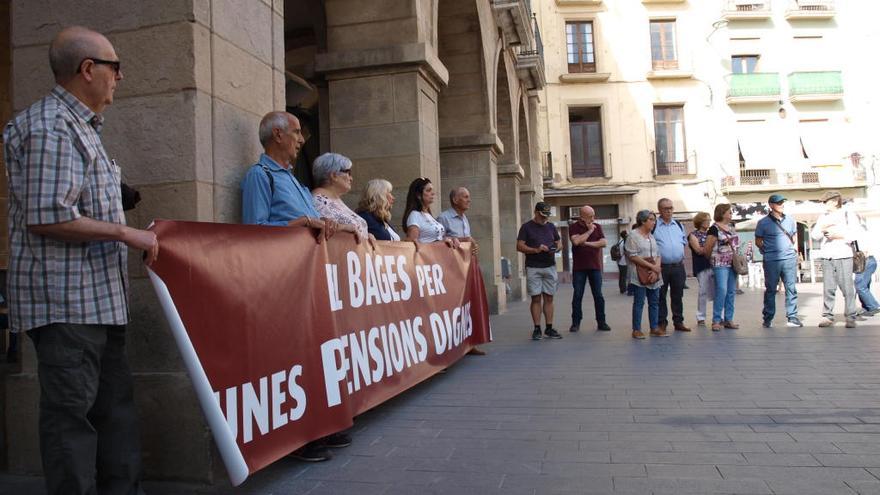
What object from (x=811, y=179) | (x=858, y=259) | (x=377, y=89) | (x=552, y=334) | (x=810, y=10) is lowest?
(x=552, y=334)

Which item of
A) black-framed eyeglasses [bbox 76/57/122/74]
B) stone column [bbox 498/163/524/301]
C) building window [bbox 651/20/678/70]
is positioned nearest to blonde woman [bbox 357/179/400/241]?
black-framed eyeglasses [bbox 76/57/122/74]

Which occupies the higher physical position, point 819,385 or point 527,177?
point 527,177

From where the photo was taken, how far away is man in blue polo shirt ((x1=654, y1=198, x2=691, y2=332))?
8633 millimetres

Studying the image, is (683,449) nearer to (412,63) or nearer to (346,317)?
(346,317)

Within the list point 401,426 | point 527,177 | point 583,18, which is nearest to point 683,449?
point 401,426

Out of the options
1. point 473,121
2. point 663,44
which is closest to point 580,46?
point 663,44

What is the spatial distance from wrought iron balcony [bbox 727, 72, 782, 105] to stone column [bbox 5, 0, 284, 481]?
31227 millimetres

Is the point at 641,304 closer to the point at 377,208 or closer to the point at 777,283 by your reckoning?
the point at 777,283

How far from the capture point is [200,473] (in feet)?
10.6

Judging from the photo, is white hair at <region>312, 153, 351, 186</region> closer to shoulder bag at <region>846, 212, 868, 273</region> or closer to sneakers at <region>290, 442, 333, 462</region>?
sneakers at <region>290, 442, 333, 462</region>

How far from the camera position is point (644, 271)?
811cm

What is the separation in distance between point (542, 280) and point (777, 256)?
329 centimetres

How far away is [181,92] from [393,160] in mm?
4839

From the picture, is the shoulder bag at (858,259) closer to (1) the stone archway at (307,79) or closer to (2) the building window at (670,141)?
(1) the stone archway at (307,79)
